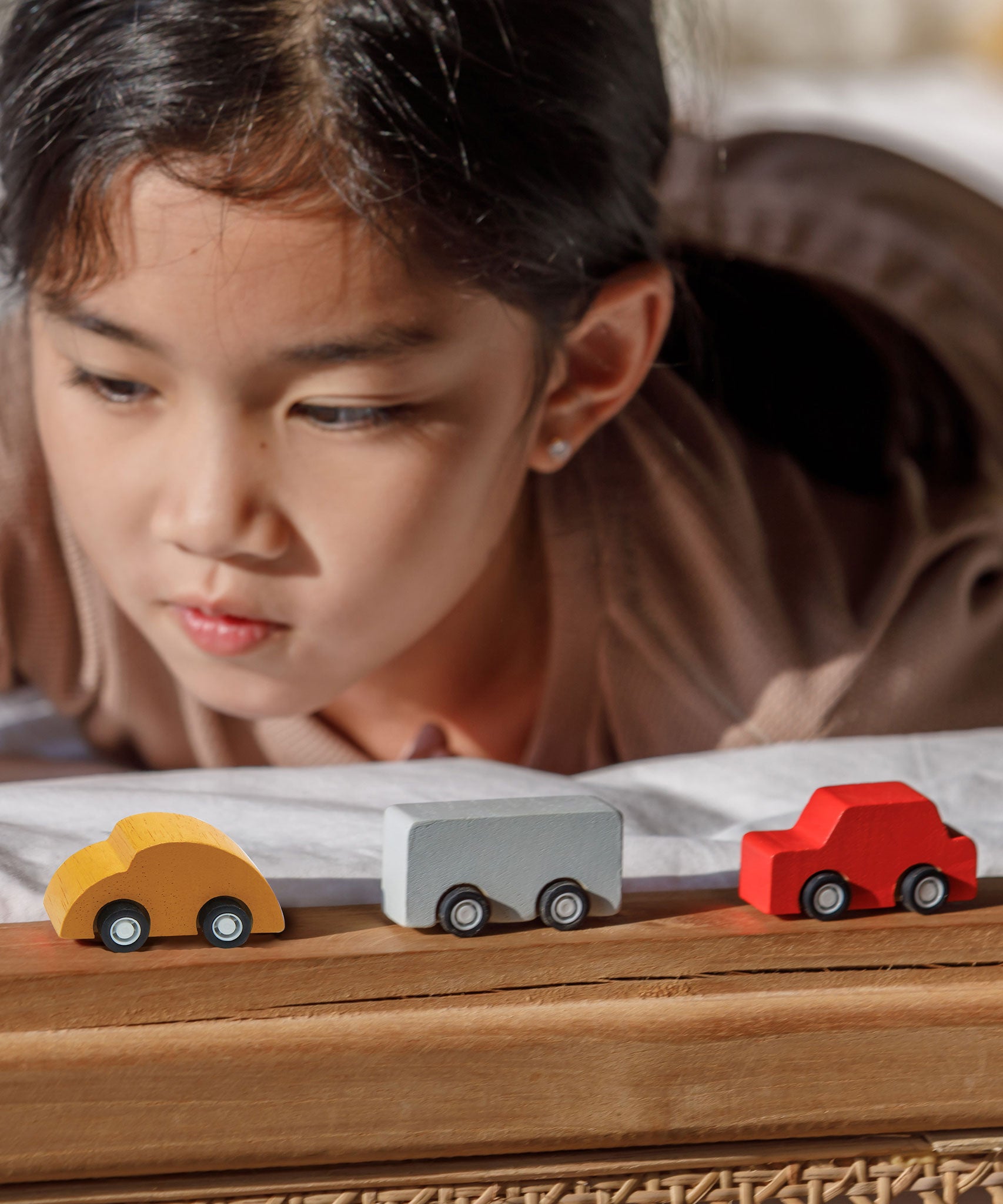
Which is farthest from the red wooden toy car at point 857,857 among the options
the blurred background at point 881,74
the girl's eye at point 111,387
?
the blurred background at point 881,74

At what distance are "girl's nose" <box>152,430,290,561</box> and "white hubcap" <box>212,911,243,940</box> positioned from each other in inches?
7.7

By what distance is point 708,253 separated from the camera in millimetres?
979

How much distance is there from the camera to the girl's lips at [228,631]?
67cm

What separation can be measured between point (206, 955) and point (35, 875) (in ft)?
0.35

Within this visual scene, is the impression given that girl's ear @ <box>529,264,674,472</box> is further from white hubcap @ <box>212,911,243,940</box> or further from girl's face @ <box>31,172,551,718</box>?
white hubcap @ <box>212,911,243,940</box>

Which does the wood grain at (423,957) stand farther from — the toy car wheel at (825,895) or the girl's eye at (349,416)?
the girl's eye at (349,416)

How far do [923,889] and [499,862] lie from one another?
15 centimetres

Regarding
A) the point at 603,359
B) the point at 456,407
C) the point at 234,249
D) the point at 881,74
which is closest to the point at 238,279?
the point at 234,249

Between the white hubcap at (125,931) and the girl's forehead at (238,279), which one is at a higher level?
the girl's forehead at (238,279)

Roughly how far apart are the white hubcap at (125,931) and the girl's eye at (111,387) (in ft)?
0.83

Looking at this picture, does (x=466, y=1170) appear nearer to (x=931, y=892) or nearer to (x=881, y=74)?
(x=931, y=892)

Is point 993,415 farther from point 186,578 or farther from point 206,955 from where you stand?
point 206,955

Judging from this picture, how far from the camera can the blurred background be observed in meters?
1.59

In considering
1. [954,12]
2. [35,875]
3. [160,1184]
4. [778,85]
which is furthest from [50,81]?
[954,12]
